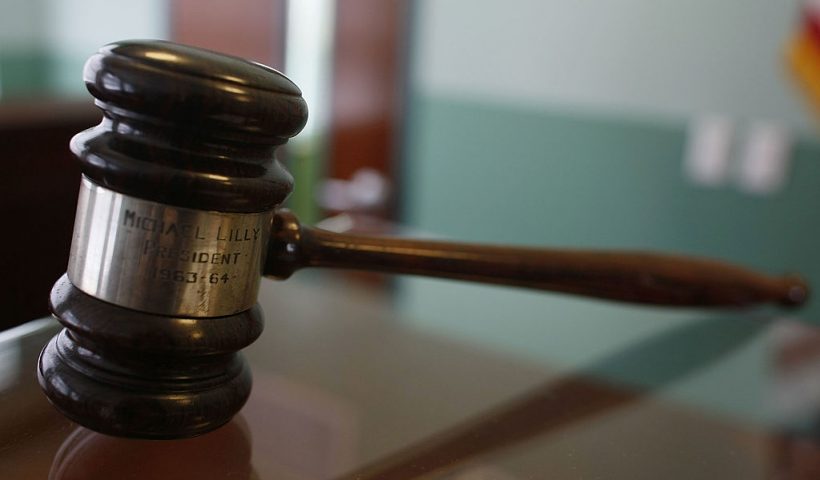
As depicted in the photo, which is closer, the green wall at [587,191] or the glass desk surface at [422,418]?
the glass desk surface at [422,418]

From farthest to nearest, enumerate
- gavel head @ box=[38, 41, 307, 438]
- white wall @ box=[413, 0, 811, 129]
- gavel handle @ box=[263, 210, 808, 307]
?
white wall @ box=[413, 0, 811, 129] < gavel handle @ box=[263, 210, 808, 307] < gavel head @ box=[38, 41, 307, 438]

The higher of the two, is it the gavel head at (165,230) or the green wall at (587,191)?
the gavel head at (165,230)

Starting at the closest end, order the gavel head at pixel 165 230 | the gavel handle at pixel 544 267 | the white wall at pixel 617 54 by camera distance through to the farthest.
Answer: the gavel head at pixel 165 230 → the gavel handle at pixel 544 267 → the white wall at pixel 617 54

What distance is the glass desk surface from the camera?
438 millimetres

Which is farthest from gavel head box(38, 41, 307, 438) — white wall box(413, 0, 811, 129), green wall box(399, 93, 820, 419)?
white wall box(413, 0, 811, 129)

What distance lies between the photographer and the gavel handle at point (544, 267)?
19.7 inches

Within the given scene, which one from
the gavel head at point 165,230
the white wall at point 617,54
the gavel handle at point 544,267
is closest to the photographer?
the gavel head at point 165,230

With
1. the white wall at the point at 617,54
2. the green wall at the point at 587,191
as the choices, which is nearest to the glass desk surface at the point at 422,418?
the green wall at the point at 587,191

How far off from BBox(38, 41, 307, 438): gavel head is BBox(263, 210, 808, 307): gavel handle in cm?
5

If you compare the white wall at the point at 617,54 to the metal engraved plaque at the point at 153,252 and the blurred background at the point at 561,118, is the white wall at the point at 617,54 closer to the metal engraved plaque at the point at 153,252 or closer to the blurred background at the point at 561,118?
the blurred background at the point at 561,118

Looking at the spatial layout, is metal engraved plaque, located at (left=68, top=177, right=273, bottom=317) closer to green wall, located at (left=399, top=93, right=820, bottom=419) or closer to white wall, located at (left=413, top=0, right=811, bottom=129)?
green wall, located at (left=399, top=93, right=820, bottom=419)

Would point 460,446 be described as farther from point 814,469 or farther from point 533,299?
point 533,299

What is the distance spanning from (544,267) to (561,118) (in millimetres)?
1429

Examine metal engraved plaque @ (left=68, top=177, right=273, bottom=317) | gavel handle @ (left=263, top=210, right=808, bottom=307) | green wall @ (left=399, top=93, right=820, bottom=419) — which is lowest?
green wall @ (left=399, top=93, right=820, bottom=419)
